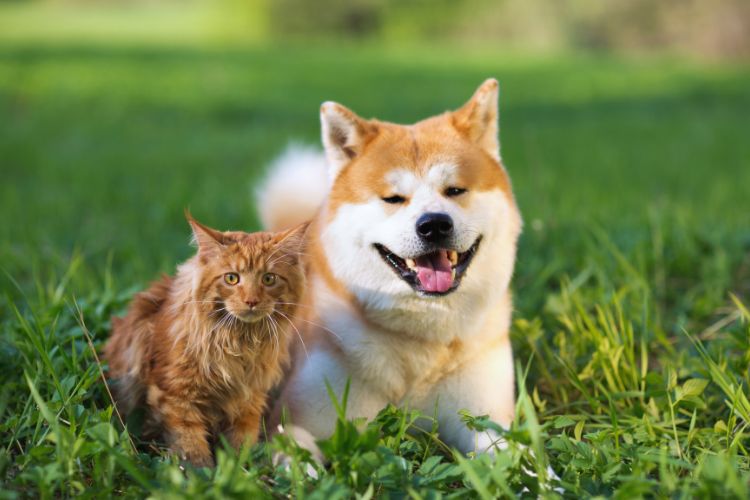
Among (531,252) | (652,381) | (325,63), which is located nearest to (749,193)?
(531,252)

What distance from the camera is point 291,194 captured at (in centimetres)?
368

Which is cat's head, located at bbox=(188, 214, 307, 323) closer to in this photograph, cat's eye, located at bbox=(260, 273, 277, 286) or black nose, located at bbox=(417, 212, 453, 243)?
cat's eye, located at bbox=(260, 273, 277, 286)

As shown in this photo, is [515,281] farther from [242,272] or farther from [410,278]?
[242,272]

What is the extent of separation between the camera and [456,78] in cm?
1670

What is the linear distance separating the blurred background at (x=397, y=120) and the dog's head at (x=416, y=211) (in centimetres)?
141

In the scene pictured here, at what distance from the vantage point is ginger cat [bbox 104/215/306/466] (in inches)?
95.9

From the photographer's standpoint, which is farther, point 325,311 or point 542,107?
point 542,107

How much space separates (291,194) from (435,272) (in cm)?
114

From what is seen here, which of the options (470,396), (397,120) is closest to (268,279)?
(470,396)

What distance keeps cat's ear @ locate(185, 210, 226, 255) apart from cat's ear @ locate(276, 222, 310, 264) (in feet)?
0.56

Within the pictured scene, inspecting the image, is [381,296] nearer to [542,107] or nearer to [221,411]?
[221,411]

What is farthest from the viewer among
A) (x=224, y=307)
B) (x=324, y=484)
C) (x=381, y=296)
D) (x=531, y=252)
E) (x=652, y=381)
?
(x=531, y=252)

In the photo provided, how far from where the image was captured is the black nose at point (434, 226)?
265cm

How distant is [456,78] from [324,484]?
1508 cm
